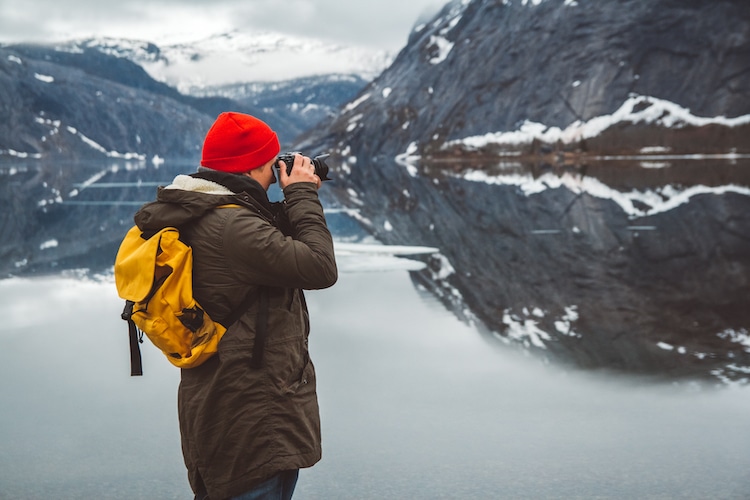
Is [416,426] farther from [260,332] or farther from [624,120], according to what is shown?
[624,120]

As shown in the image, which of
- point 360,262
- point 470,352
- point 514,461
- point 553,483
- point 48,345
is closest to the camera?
point 553,483

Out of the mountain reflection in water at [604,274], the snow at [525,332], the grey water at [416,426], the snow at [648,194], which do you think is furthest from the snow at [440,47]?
the grey water at [416,426]

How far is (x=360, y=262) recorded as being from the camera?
16.4m

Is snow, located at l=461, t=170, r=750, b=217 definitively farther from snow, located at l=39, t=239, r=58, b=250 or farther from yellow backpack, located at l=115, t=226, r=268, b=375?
yellow backpack, located at l=115, t=226, r=268, b=375

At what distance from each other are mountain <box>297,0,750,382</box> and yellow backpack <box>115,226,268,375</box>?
18.0 feet

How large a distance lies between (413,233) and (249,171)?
17.2 metres

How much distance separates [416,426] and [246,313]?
3.30m

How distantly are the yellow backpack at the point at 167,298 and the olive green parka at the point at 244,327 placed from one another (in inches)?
2.0

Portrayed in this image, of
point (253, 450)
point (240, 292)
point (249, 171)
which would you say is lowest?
point (253, 450)

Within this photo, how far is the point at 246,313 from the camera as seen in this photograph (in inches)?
144

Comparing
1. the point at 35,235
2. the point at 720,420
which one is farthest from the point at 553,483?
the point at 35,235

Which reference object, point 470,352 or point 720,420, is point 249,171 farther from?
point 470,352

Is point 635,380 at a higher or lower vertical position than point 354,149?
lower

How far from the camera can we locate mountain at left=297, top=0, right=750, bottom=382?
10555 mm
